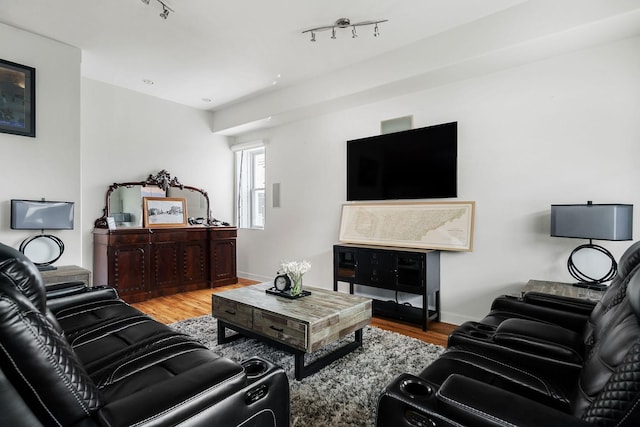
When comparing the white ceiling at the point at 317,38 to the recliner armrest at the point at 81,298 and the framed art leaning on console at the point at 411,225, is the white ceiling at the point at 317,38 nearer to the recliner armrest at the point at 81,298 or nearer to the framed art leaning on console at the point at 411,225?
the framed art leaning on console at the point at 411,225

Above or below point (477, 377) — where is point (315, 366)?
below

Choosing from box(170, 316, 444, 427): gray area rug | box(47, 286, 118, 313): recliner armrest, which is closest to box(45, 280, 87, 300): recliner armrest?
box(47, 286, 118, 313): recliner armrest

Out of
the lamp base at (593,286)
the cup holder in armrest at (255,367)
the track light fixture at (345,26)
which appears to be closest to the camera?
the cup holder in armrest at (255,367)

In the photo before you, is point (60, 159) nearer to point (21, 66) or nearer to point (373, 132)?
point (21, 66)

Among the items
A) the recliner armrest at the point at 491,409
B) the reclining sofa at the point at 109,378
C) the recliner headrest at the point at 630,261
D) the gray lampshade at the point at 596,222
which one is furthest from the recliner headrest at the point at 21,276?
the gray lampshade at the point at 596,222

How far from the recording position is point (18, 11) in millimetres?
2816

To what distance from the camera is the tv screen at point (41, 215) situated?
3031mm

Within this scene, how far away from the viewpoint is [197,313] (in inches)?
147

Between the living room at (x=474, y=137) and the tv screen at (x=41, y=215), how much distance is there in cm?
12

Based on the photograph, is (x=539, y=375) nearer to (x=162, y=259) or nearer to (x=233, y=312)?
(x=233, y=312)

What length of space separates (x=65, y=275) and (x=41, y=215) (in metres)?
0.74

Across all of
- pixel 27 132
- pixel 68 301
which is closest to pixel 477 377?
pixel 68 301

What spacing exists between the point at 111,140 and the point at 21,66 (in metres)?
1.46

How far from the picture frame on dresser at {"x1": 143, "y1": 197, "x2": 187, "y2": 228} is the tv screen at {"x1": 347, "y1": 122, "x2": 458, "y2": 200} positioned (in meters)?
2.66
